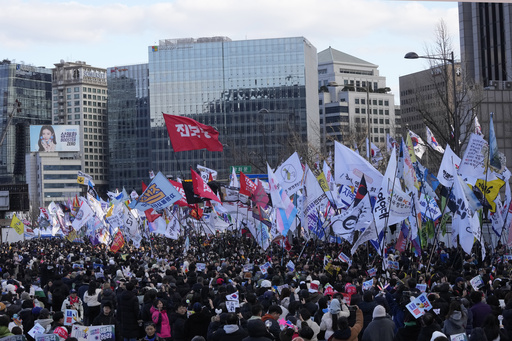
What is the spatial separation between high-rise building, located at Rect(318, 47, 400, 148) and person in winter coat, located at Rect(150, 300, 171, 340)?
13500 cm

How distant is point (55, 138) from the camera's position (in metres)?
176

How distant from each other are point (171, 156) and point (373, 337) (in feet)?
423

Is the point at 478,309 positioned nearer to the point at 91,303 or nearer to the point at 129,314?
the point at 129,314

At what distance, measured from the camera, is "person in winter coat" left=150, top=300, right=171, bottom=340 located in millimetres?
13961

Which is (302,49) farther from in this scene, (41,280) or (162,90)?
(41,280)

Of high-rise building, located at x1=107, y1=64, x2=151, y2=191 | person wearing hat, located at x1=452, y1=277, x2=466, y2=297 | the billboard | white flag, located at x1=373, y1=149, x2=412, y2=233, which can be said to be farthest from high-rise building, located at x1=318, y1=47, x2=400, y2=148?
person wearing hat, located at x1=452, y1=277, x2=466, y2=297

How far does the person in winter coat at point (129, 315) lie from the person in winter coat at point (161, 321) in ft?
3.71

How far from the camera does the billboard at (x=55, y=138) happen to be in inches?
6841

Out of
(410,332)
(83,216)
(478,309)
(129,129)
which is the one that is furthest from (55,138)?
(410,332)

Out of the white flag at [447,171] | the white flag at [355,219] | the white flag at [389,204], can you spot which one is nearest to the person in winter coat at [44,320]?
the white flag at [389,204]

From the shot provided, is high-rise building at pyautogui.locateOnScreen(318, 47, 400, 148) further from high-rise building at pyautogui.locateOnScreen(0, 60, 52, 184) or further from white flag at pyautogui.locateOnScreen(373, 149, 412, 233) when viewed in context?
white flag at pyautogui.locateOnScreen(373, 149, 412, 233)

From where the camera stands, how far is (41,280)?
2402 cm

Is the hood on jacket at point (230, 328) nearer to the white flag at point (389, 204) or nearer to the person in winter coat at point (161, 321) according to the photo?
the person in winter coat at point (161, 321)

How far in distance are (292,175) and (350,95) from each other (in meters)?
140
